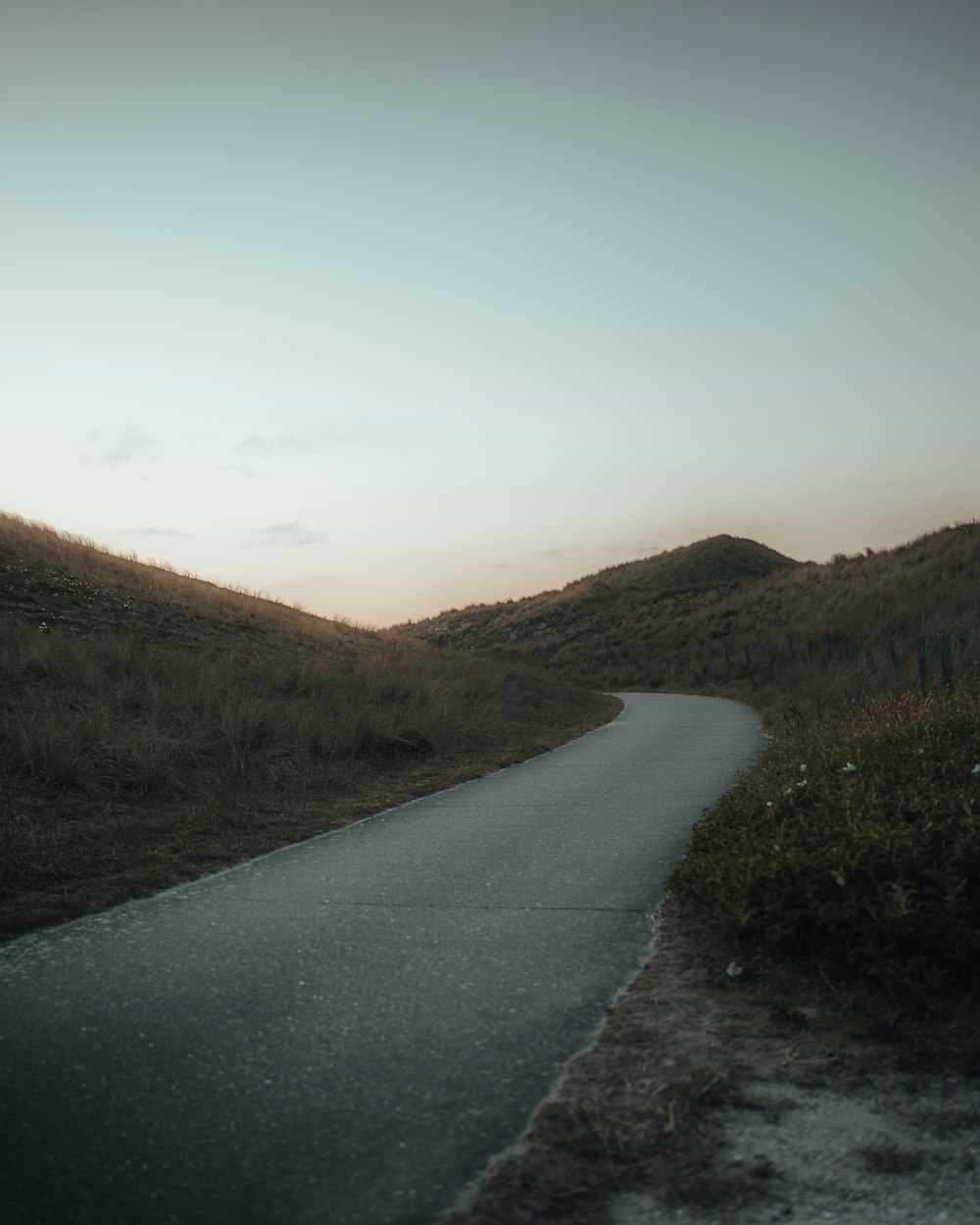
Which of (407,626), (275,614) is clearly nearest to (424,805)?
(275,614)

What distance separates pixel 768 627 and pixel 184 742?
115 feet

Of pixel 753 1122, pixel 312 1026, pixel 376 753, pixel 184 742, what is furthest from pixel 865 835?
pixel 376 753

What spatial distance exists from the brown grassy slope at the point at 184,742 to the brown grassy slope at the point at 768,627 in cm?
685

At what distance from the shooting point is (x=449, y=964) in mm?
4859

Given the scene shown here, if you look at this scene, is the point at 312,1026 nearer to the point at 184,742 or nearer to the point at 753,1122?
the point at 753,1122

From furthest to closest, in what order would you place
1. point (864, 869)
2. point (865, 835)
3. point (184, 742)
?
1. point (184, 742)
2. point (865, 835)
3. point (864, 869)

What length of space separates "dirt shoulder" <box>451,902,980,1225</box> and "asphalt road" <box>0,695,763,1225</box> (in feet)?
0.69

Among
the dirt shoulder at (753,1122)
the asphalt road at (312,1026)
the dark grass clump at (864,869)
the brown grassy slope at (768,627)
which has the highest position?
the brown grassy slope at (768,627)

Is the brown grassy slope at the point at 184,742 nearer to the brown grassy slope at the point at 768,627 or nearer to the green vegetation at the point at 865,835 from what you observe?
the green vegetation at the point at 865,835

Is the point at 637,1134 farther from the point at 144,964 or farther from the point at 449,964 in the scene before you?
the point at 144,964

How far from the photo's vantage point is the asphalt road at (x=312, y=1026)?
2953 millimetres

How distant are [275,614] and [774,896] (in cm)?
2948

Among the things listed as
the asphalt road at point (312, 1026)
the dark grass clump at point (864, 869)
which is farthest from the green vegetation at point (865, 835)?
the asphalt road at point (312, 1026)

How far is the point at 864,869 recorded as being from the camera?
480 cm
